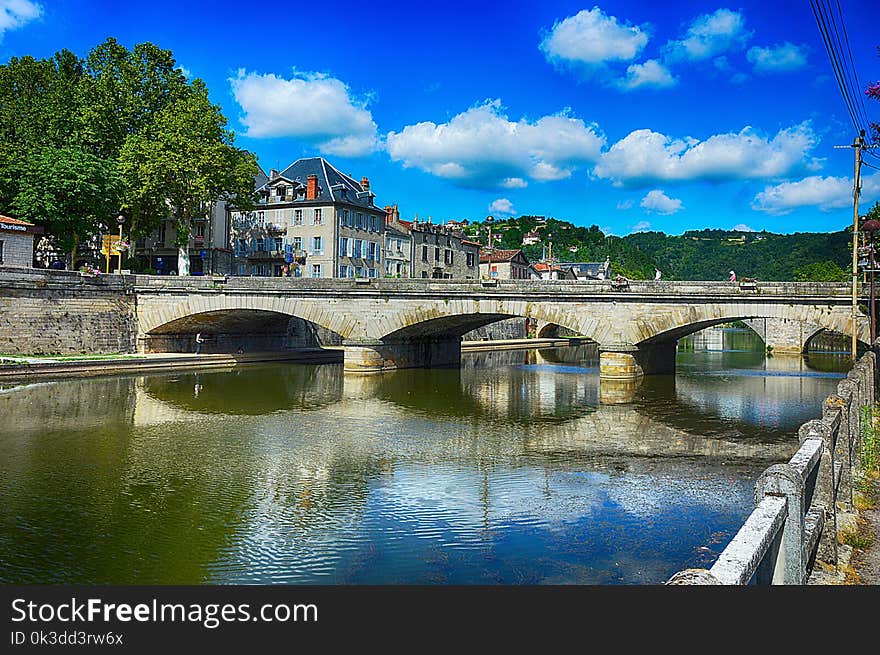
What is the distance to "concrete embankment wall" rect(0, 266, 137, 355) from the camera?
3769 cm

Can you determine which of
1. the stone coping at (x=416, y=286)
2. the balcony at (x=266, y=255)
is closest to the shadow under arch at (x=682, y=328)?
the stone coping at (x=416, y=286)

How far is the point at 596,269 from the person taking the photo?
109500 mm

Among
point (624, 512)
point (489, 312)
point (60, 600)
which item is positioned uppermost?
point (489, 312)

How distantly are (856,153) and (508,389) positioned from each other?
56.6 feet

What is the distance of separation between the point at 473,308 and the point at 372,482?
22936mm

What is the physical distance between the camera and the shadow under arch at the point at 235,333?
4403cm

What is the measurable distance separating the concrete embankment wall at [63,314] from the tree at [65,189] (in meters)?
5.21

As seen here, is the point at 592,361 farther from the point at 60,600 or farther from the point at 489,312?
the point at 60,600

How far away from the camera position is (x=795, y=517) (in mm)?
6910

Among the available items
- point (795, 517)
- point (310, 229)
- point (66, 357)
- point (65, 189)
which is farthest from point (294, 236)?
point (795, 517)

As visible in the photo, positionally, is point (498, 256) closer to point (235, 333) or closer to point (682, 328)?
point (235, 333)

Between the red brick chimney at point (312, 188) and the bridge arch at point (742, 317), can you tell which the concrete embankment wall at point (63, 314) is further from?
the bridge arch at point (742, 317)

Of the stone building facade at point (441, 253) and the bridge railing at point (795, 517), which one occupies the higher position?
the stone building facade at point (441, 253)

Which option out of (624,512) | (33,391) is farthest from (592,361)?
(624,512)
